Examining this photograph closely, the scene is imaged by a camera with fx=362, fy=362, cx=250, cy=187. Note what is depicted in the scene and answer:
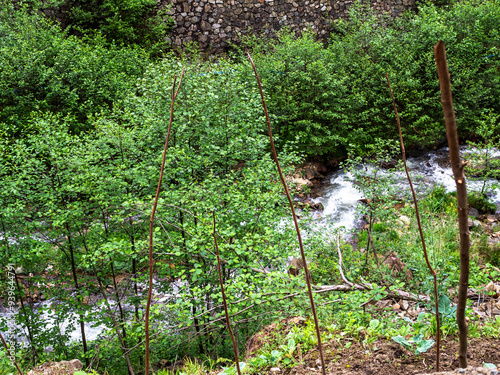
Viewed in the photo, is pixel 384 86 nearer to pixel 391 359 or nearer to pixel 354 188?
pixel 354 188

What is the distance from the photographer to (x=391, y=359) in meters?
2.08

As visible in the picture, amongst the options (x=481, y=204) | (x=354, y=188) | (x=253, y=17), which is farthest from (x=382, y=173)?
(x=253, y=17)

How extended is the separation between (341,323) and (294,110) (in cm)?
667

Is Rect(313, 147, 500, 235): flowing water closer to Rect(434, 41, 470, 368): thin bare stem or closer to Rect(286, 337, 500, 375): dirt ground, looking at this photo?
Rect(286, 337, 500, 375): dirt ground

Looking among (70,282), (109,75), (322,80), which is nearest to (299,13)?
(322,80)

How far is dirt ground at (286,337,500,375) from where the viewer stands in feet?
6.34

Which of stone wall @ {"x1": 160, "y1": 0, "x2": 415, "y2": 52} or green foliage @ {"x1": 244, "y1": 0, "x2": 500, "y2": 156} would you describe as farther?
stone wall @ {"x1": 160, "y1": 0, "x2": 415, "y2": 52}

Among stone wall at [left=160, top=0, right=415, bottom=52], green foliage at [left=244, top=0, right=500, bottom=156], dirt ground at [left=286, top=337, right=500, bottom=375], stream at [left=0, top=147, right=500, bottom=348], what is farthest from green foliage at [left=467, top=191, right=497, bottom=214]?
stone wall at [left=160, top=0, right=415, bottom=52]

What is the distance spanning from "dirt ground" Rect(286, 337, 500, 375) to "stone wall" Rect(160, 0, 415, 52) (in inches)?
516

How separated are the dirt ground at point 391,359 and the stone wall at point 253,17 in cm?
1311

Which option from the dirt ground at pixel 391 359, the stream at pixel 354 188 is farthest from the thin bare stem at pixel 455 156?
the stream at pixel 354 188

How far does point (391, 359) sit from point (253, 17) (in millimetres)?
13871

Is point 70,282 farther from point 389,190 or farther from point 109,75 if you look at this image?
point 109,75

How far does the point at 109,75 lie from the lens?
8.58m
